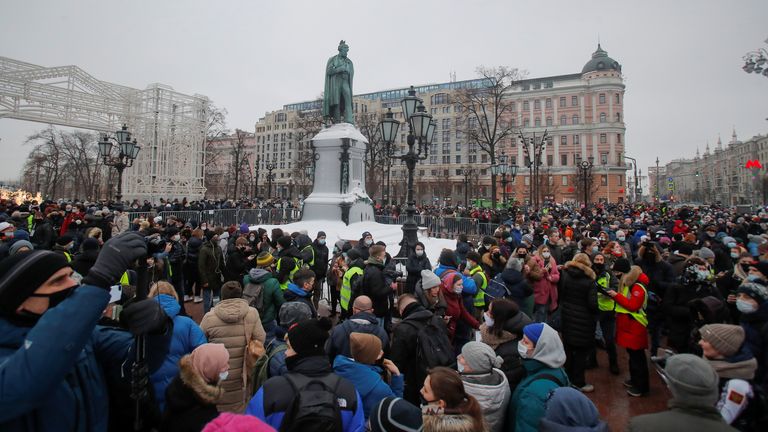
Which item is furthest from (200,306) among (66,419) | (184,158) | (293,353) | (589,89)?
(589,89)

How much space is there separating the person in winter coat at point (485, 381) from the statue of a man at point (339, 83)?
17.7 m

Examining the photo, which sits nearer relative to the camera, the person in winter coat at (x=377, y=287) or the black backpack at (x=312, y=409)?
the black backpack at (x=312, y=409)

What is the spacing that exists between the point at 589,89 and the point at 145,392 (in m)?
86.6

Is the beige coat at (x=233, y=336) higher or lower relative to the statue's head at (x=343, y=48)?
lower

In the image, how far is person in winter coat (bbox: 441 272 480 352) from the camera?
16.9ft

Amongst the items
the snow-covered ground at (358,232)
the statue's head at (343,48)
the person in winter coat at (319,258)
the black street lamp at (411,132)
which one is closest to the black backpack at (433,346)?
the person in winter coat at (319,258)

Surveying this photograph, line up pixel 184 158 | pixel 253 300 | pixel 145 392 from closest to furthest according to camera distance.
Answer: pixel 145 392
pixel 253 300
pixel 184 158

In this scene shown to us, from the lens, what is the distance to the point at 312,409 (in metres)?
2.26

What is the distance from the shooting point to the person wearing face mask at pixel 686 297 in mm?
5441

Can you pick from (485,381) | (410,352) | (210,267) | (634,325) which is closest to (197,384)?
(485,381)

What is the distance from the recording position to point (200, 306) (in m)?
9.64

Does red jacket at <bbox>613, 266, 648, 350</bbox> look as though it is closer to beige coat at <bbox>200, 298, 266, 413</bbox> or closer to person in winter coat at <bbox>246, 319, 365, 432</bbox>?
person in winter coat at <bbox>246, 319, 365, 432</bbox>

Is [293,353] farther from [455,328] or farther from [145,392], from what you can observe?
[455,328]

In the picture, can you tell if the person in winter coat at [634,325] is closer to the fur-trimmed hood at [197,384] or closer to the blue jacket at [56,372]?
the fur-trimmed hood at [197,384]
